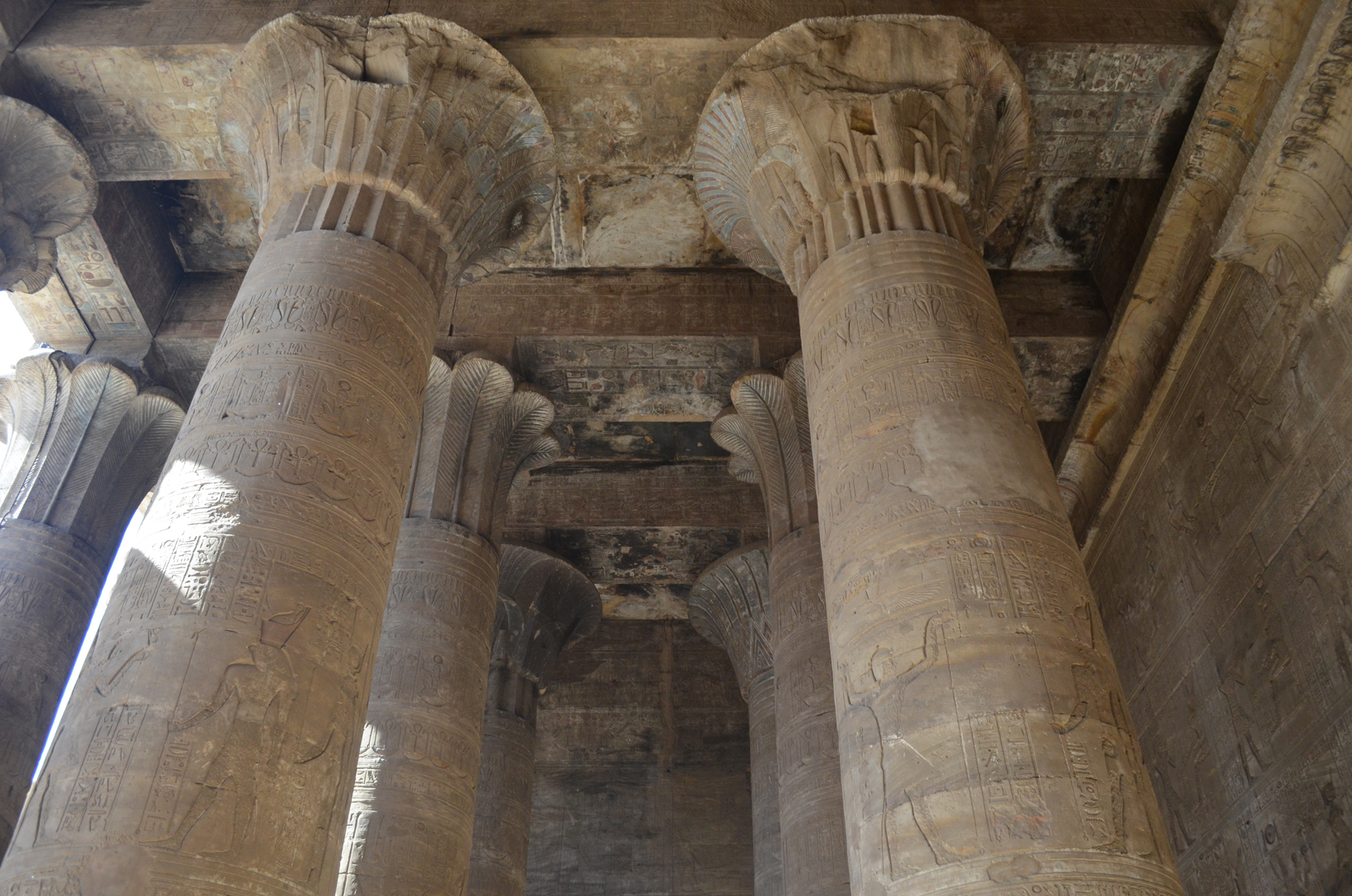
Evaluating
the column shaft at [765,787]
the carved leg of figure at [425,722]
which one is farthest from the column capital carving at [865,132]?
the column shaft at [765,787]

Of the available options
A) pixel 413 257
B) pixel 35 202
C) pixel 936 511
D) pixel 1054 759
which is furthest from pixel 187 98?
pixel 1054 759

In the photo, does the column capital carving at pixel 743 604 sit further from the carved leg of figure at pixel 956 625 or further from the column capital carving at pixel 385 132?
the carved leg of figure at pixel 956 625

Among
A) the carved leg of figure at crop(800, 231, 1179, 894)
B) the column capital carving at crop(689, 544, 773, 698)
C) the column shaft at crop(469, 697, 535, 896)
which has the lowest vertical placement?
the carved leg of figure at crop(800, 231, 1179, 894)

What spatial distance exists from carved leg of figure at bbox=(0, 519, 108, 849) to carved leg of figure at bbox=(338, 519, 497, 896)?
2407 millimetres

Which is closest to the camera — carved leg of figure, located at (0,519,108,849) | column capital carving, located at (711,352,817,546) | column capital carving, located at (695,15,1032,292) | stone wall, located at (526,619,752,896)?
column capital carving, located at (695,15,1032,292)

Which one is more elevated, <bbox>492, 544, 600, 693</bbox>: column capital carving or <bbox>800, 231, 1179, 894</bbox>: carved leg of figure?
<bbox>492, 544, 600, 693</bbox>: column capital carving

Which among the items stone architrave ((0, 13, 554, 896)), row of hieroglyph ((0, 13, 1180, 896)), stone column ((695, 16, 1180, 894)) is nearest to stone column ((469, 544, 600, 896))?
row of hieroglyph ((0, 13, 1180, 896))

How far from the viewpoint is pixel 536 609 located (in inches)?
439

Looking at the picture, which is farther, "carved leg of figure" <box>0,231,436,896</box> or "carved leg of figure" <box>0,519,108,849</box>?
"carved leg of figure" <box>0,519,108,849</box>

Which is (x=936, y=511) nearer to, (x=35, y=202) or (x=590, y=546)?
(x=35, y=202)

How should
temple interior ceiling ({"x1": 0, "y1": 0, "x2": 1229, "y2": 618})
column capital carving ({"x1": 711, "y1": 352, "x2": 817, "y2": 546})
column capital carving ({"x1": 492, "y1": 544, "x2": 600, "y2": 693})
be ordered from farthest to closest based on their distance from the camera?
column capital carving ({"x1": 492, "y1": 544, "x2": 600, "y2": 693}) < column capital carving ({"x1": 711, "y1": 352, "x2": 817, "y2": 546}) < temple interior ceiling ({"x1": 0, "y1": 0, "x2": 1229, "y2": 618})

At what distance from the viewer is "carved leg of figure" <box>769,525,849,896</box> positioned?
7.36m

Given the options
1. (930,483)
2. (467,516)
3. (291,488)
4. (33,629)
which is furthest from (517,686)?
(930,483)

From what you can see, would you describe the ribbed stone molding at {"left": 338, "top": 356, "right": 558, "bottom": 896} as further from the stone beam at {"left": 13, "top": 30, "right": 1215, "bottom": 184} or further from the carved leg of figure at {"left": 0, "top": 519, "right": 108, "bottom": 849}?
the carved leg of figure at {"left": 0, "top": 519, "right": 108, "bottom": 849}
